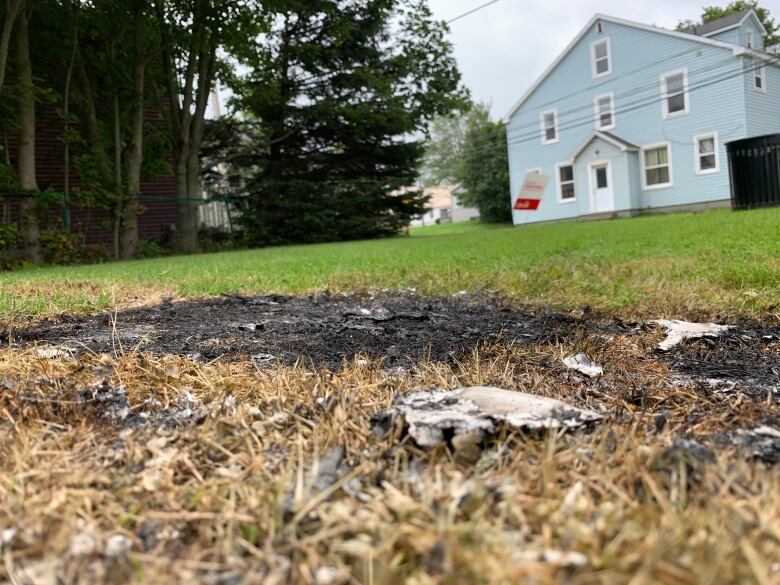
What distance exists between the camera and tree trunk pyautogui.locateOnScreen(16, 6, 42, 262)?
1052 cm

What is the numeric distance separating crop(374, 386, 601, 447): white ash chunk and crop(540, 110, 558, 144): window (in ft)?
77.6

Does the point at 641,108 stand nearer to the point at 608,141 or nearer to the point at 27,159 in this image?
the point at 608,141

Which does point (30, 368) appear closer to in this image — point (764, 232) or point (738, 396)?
point (738, 396)

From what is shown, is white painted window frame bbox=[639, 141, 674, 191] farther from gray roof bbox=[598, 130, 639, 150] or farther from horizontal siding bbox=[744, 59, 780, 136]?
horizontal siding bbox=[744, 59, 780, 136]

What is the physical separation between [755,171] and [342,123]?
37.8 ft

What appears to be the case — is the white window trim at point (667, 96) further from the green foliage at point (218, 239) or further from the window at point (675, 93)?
the green foliage at point (218, 239)

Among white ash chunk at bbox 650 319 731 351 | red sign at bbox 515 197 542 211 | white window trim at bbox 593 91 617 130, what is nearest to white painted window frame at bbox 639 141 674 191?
white window trim at bbox 593 91 617 130

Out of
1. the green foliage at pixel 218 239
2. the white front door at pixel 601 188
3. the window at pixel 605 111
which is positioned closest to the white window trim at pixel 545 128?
the window at pixel 605 111

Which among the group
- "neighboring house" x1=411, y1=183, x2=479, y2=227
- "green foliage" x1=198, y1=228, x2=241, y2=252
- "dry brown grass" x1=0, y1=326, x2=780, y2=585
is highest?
"neighboring house" x1=411, y1=183, x2=479, y2=227

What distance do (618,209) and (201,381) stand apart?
834 inches

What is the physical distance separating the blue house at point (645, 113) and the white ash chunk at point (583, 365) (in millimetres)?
19576

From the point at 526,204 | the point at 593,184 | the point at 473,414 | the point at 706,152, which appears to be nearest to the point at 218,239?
the point at 526,204

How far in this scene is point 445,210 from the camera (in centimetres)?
6631

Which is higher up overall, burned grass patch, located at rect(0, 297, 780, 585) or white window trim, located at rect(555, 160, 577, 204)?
white window trim, located at rect(555, 160, 577, 204)
